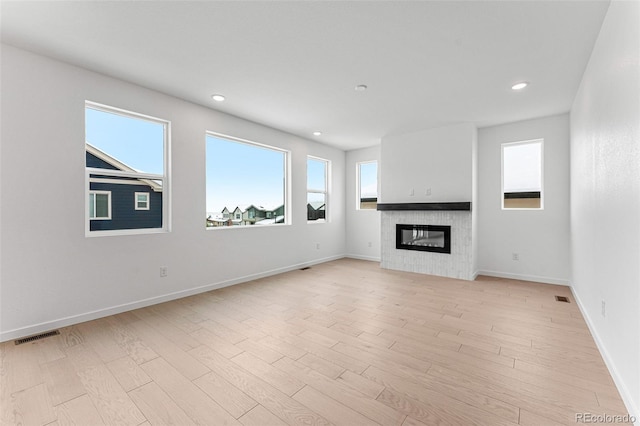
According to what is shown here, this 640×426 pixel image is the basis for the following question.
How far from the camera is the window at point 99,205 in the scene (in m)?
3.01

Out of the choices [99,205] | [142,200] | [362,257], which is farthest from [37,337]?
[362,257]

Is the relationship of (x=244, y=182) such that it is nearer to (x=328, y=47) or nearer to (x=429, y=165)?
(x=328, y=47)

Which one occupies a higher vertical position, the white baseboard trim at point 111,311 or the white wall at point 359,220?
the white wall at point 359,220

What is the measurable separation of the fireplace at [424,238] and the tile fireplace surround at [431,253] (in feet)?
0.23

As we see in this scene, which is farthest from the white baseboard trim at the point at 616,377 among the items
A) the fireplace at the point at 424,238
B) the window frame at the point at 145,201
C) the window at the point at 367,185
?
the window frame at the point at 145,201

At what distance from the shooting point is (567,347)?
2.35m

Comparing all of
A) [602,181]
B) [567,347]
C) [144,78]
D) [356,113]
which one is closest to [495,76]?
[602,181]

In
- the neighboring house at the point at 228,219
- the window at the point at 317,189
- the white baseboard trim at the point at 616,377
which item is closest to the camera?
the white baseboard trim at the point at 616,377

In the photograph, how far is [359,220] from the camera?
659cm

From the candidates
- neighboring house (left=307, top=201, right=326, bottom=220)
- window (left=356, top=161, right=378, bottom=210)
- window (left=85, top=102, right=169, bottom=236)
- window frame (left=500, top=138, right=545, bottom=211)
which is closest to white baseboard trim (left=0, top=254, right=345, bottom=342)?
window (left=85, top=102, right=169, bottom=236)

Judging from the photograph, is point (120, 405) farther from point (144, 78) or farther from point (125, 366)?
point (144, 78)

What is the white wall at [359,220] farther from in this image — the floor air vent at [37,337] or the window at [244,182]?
the floor air vent at [37,337]

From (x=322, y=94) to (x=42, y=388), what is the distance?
3.62 meters

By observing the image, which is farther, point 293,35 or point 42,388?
point 293,35
